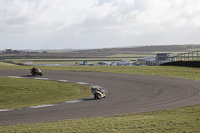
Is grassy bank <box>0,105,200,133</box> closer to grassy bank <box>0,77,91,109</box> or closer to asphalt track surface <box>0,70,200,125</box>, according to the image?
asphalt track surface <box>0,70,200,125</box>

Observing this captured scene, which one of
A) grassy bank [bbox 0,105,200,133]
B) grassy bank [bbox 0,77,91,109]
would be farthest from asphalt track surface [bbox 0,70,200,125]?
grassy bank [bbox 0,77,91,109]

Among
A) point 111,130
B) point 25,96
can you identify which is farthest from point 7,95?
point 111,130

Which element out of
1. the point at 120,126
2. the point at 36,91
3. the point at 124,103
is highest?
the point at 120,126

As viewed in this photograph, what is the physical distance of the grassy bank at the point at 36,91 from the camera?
78.7 feet

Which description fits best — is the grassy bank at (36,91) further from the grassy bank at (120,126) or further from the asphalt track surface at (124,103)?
the grassy bank at (120,126)

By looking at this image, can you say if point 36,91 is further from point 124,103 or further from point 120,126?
point 120,126

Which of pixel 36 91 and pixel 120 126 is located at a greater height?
pixel 120 126

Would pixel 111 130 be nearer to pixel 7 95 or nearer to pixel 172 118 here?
pixel 172 118

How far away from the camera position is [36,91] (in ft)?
90.5

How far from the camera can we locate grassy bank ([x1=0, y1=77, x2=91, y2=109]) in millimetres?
23984

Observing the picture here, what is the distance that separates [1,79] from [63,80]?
23.5 ft

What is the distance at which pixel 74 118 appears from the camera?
15.4m

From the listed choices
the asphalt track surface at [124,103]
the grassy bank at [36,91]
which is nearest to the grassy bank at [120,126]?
the asphalt track surface at [124,103]

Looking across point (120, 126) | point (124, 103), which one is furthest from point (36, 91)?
point (120, 126)
